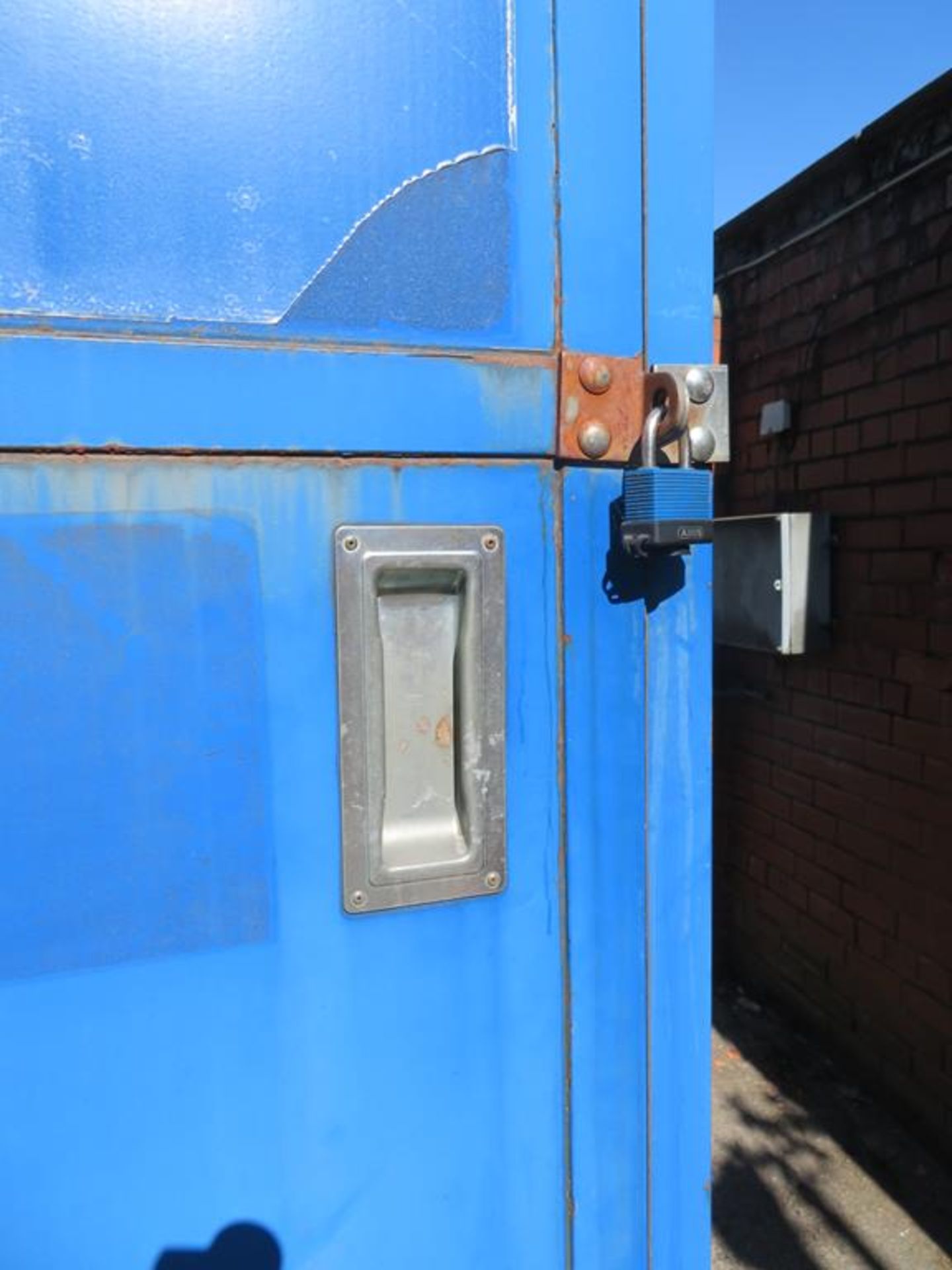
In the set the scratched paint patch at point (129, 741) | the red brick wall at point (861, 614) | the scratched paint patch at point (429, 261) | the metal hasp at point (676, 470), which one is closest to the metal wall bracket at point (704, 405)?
the metal hasp at point (676, 470)

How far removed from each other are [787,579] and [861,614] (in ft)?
0.90

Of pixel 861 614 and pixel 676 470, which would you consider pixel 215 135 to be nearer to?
pixel 676 470

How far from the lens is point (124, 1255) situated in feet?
2.61

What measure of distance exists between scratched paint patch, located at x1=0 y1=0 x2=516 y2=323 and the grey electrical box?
2430 millimetres

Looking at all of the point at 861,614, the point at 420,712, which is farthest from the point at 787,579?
the point at 420,712

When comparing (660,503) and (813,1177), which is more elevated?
(660,503)

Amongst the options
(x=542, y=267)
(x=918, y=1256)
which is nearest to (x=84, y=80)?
(x=542, y=267)

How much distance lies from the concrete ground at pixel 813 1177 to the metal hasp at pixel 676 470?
8.00 feet

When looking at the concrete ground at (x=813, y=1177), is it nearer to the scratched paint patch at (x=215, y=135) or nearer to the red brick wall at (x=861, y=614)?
the red brick wall at (x=861, y=614)

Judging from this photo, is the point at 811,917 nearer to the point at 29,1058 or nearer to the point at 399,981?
the point at 399,981

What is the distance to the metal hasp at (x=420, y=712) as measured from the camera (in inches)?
32.9

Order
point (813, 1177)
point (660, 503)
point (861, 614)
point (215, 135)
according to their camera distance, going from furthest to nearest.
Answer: point (861, 614), point (813, 1177), point (660, 503), point (215, 135)

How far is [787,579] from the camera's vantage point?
9.82 feet

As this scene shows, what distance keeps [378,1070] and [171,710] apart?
0.43 meters
